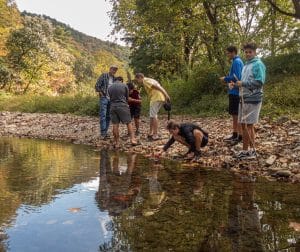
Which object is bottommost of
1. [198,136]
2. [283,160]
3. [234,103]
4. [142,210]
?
[142,210]

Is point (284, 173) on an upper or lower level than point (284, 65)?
lower

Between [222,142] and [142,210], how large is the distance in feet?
15.1

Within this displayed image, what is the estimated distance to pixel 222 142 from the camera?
28.0 ft

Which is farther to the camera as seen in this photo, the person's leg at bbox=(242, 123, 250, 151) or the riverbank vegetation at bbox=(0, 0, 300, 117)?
the riverbank vegetation at bbox=(0, 0, 300, 117)

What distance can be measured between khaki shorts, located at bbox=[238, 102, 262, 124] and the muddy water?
1.03m

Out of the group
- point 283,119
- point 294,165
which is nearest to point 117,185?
point 294,165

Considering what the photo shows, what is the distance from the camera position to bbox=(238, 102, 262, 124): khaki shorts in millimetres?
6469

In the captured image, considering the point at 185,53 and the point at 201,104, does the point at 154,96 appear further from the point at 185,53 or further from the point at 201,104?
the point at 185,53

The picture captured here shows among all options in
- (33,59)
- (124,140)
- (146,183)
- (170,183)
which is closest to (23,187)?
(146,183)

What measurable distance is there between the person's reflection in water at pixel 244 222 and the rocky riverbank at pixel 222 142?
3.92 feet

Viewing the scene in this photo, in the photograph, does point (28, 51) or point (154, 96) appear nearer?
point (154, 96)

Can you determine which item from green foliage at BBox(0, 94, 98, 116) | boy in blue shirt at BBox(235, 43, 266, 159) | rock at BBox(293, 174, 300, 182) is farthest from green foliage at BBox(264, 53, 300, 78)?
rock at BBox(293, 174, 300, 182)

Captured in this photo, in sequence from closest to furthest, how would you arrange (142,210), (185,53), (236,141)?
(142,210), (236,141), (185,53)

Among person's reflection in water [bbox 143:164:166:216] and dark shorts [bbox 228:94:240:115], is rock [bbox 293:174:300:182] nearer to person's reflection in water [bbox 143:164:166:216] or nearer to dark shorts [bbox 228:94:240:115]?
person's reflection in water [bbox 143:164:166:216]
